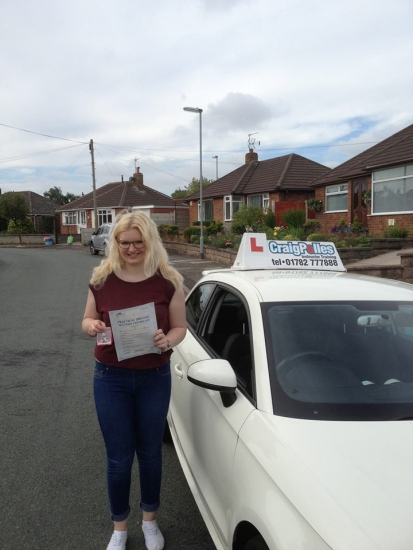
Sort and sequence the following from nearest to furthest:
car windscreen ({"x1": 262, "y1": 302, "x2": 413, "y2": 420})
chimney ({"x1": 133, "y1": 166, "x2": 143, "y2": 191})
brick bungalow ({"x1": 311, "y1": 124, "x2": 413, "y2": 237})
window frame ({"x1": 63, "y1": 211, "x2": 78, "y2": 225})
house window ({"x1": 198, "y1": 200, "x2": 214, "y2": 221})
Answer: car windscreen ({"x1": 262, "y1": 302, "x2": 413, "y2": 420}), brick bungalow ({"x1": 311, "y1": 124, "x2": 413, "y2": 237}), house window ({"x1": 198, "y1": 200, "x2": 214, "y2": 221}), chimney ({"x1": 133, "y1": 166, "x2": 143, "y2": 191}), window frame ({"x1": 63, "y1": 211, "x2": 78, "y2": 225})

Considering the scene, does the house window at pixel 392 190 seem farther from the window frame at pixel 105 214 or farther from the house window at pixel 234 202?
the window frame at pixel 105 214

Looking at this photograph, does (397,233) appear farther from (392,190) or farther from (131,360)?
(131,360)

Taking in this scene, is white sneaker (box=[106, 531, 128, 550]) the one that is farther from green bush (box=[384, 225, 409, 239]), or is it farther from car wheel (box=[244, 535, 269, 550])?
green bush (box=[384, 225, 409, 239])

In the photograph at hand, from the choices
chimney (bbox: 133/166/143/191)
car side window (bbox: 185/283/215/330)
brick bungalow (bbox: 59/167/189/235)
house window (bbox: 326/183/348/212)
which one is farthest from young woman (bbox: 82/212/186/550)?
chimney (bbox: 133/166/143/191)

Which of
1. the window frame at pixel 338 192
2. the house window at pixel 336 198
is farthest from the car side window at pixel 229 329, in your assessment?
the house window at pixel 336 198

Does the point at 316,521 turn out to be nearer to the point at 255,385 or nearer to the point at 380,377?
the point at 255,385

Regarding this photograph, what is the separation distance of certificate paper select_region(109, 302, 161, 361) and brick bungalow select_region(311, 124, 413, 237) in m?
15.5

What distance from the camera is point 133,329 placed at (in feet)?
8.03

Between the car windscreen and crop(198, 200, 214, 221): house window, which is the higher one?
crop(198, 200, 214, 221): house window

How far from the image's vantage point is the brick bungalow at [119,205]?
4359cm

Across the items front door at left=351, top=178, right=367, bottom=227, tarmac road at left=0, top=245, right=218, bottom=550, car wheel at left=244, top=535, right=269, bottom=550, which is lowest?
tarmac road at left=0, top=245, right=218, bottom=550

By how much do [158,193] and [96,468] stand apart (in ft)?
152

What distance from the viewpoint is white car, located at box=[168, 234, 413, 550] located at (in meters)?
1.60

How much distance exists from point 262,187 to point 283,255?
1032 inches
